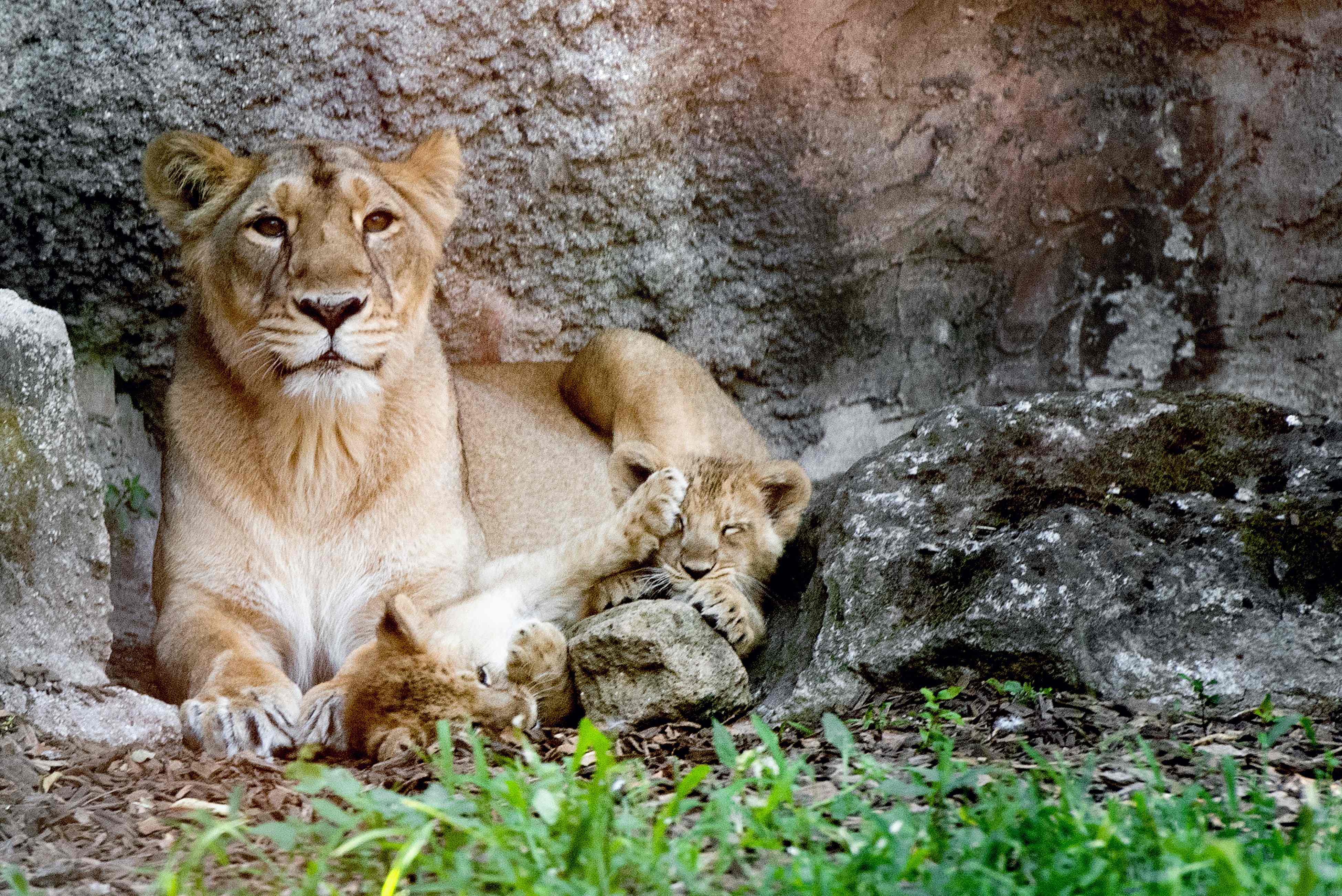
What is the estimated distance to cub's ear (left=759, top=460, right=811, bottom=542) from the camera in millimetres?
4430

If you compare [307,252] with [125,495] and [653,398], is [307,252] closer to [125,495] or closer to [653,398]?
[653,398]

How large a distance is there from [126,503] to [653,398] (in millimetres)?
2081

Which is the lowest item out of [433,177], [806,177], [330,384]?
[330,384]

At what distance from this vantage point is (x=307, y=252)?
3936mm

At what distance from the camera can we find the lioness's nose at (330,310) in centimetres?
384

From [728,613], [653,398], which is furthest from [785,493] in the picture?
[653,398]

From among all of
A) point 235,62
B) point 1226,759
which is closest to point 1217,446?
point 1226,759

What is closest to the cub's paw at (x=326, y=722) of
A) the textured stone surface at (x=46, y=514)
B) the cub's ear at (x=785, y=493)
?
the textured stone surface at (x=46, y=514)

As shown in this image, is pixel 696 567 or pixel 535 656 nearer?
pixel 535 656

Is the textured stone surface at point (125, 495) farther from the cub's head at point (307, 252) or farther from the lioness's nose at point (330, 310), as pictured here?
the lioness's nose at point (330, 310)

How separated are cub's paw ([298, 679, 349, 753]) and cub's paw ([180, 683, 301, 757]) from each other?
3cm

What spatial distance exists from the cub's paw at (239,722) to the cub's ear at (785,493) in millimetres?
1667

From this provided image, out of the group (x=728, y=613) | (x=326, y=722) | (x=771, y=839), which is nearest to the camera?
(x=771, y=839)

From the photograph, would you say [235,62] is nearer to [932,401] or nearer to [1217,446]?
[932,401]
